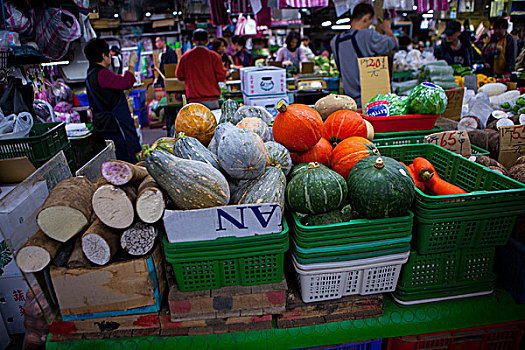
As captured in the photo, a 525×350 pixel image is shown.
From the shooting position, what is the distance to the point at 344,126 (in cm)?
201

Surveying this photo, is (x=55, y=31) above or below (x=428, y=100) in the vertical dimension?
above

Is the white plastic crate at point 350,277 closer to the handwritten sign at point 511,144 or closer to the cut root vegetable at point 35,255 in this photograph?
the cut root vegetable at point 35,255

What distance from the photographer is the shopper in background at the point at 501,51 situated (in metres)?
7.33

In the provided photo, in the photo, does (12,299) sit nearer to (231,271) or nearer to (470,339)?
(231,271)

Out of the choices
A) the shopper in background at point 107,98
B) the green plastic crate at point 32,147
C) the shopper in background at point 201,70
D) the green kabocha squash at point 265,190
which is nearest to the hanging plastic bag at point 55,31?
the shopper in background at point 107,98

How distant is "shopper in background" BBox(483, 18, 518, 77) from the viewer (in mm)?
7332

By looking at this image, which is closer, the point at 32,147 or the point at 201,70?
the point at 32,147

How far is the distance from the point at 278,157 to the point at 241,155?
1.09ft

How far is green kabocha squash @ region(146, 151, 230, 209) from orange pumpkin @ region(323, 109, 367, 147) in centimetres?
93

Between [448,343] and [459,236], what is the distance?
626 mm

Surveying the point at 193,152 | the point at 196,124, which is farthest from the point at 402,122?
the point at 193,152

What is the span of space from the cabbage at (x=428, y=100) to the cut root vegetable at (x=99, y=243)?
2.23 m

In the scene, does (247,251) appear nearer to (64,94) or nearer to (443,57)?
(64,94)

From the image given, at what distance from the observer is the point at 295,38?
9.29m
